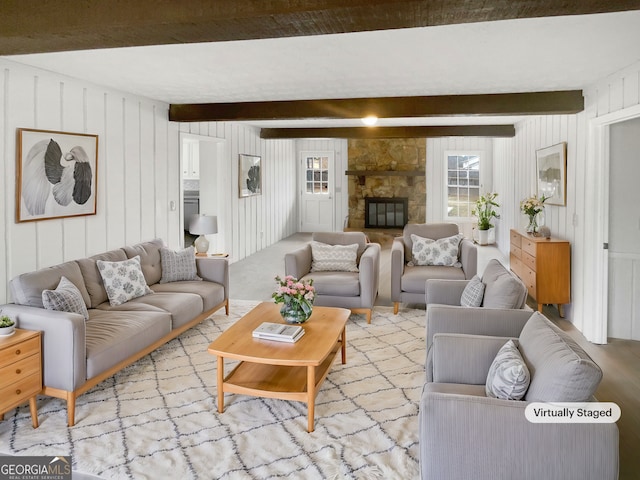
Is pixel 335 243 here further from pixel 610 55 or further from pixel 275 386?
pixel 610 55

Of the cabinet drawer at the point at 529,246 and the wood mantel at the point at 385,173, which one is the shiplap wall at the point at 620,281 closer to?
the cabinet drawer at the point at 529,246

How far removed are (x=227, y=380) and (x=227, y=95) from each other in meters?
3.13

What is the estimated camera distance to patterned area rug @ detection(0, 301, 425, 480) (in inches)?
96.7

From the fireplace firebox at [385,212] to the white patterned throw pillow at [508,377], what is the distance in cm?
944

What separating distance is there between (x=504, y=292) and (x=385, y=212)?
28.4 ft

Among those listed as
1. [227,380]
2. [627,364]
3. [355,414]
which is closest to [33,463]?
[227,380]

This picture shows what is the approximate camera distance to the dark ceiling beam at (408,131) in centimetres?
815

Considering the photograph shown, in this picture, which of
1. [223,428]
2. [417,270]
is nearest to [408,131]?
[417,270]

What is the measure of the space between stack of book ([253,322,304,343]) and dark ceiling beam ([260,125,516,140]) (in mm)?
5728

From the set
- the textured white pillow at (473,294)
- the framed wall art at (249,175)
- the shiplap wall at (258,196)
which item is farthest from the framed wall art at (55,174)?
the framed wall art at (249,175)

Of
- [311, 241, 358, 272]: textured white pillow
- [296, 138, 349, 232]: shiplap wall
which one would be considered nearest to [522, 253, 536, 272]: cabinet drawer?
[311, 241, 358, 272]: textured white pillow

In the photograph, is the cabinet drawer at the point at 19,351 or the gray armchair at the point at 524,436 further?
A: the cabinet drawer at the point at 19,351

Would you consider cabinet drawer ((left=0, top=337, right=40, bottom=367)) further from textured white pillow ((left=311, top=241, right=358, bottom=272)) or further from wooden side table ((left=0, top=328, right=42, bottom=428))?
textured white pillow ((left=311, top=241, right=358, bottom=272))

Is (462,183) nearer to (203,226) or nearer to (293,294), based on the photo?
(203,226)
